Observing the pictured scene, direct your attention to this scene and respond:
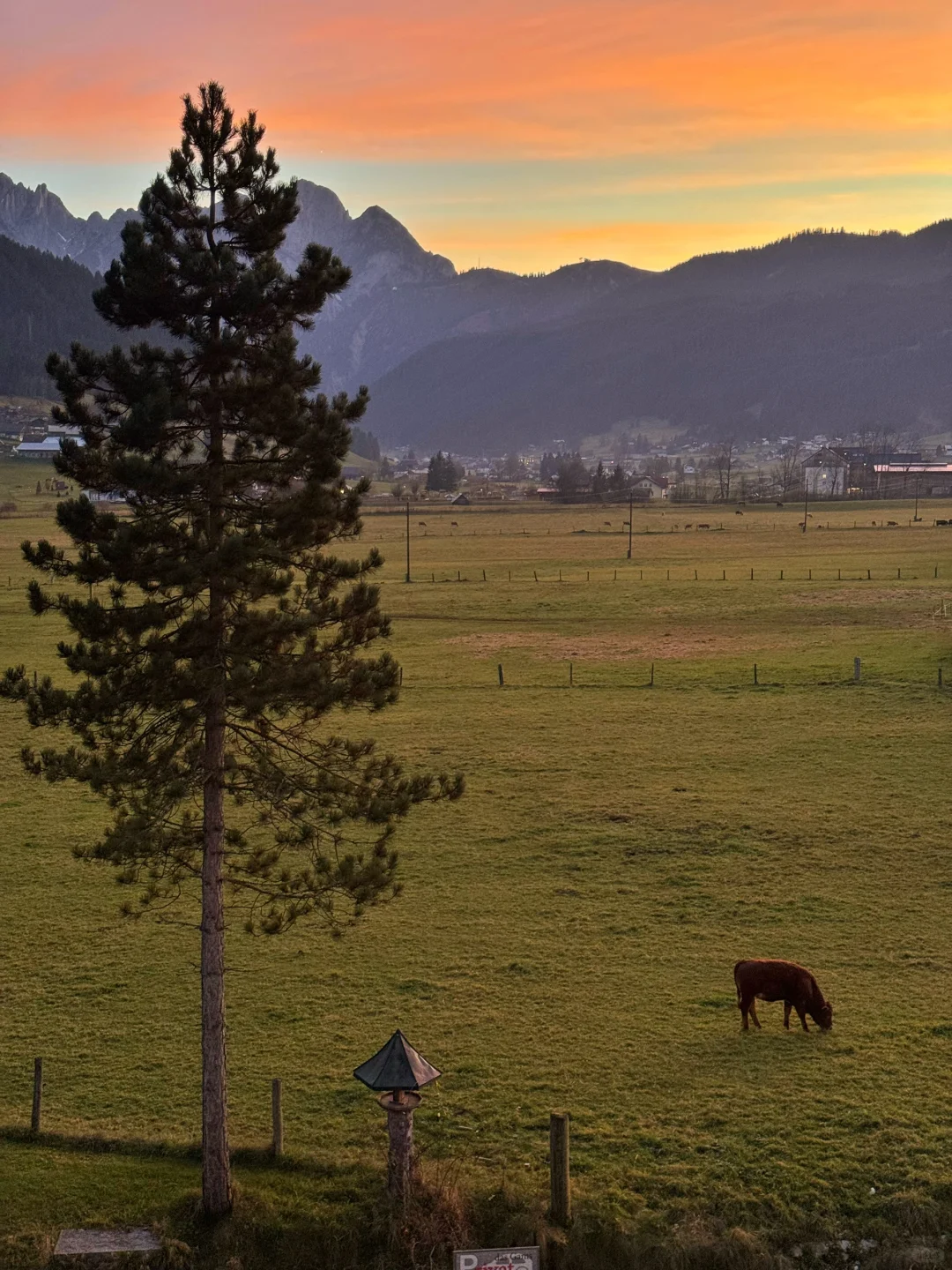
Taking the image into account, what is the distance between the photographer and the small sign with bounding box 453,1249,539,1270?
1653 cm

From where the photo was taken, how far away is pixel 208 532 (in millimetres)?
17656

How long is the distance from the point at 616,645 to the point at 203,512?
54434 mm

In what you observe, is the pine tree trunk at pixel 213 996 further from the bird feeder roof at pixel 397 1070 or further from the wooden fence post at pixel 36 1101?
the wooden fence post at pixel 36 1101

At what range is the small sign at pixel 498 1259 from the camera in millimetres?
16531

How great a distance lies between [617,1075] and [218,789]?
32.4 feet

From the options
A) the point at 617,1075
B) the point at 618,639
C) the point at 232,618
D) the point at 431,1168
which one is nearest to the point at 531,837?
the point at 617,1075

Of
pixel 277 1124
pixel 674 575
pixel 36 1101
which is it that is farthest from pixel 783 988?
pixel 674 575

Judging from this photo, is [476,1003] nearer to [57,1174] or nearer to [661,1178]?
[661,1178]

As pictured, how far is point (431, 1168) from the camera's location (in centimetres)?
1925

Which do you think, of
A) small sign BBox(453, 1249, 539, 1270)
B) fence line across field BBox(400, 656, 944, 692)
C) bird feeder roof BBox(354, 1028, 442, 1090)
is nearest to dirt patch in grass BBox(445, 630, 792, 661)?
fence line across field BBox(400, 656, 944, 692)

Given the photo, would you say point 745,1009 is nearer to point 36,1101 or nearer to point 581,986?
point 581,986

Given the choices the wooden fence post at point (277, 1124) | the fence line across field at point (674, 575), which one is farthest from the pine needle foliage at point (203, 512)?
the fence line across field at point (674, 575)

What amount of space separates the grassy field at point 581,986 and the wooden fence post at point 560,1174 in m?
0.61

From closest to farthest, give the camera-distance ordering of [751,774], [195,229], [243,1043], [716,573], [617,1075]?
[195,229] < [617,1075] < [243,1043] < [751,774] < [716,573]
